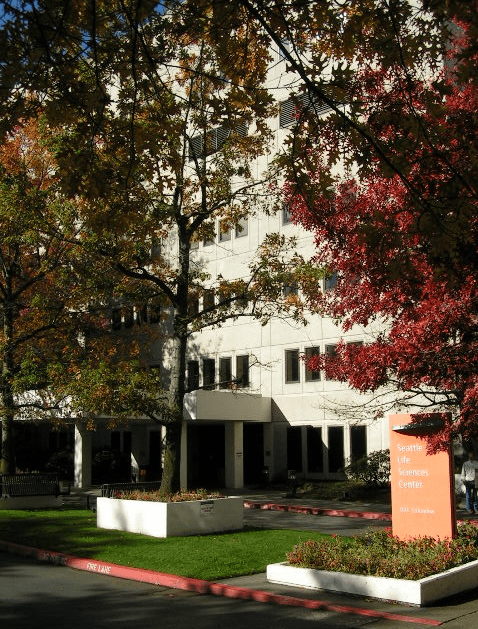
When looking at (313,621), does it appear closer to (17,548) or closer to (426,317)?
(426,317)

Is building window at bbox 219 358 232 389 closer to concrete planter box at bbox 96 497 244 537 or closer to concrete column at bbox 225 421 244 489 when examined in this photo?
concrete column at bbox 225 421 244 489

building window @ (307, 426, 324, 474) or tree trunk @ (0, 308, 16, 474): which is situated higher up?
tree trunk @ (0, 308, 16, 474)

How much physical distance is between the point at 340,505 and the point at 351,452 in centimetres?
521

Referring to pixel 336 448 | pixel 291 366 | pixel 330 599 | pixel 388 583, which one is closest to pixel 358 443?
pixel 336 448

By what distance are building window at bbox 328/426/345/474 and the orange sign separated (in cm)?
1774

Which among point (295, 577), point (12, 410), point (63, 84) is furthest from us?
point (12, 410)

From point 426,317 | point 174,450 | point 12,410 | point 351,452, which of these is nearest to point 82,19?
point 426,317

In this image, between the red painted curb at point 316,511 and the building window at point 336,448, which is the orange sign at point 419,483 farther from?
the building window at point 336,448

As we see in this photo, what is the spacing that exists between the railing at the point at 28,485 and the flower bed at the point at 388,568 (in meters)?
14.0

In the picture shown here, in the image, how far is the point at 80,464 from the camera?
33.2 m

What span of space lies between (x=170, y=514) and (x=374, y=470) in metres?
12.5

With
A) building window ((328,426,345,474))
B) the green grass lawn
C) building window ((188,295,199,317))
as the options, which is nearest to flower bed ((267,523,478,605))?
the green grass lawn

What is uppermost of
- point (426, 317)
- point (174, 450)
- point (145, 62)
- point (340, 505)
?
point (145, 62)

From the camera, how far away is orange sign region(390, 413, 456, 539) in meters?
11.4
